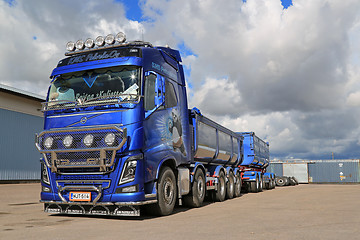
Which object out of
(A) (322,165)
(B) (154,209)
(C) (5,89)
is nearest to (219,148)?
(B) (154,209)

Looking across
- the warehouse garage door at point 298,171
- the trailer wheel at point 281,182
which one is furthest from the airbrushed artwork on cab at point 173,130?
the warehouse garage door at point 298,171

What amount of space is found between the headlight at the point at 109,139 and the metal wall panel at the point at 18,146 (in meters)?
22.3

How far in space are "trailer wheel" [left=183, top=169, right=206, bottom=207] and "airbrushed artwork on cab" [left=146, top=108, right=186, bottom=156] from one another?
4.66 feet

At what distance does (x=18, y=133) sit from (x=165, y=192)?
2304 centimetres

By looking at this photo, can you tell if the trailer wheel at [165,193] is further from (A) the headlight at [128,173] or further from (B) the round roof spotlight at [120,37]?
(B) the round roof spotlight at [120,37]

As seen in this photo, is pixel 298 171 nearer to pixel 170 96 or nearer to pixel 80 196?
pixel 170 96

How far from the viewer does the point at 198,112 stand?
11.2 meters

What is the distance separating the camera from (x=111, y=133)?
680 cm

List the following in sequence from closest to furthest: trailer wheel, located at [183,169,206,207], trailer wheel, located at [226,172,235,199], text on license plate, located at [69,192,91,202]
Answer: text on license plate, located at [69,192,91,202] → trailer wheel, located at [183,169,206,207] → trailer wheel, located at [226,172,235,199]

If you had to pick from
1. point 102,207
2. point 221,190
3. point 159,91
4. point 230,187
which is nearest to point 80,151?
point 102,207

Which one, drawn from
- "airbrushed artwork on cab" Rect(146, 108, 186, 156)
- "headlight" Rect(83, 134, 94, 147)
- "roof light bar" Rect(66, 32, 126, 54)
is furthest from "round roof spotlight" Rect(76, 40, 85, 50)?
"headlight" Rect(83, 134, 94, 147)

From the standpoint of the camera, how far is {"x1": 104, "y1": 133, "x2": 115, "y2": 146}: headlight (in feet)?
22.3

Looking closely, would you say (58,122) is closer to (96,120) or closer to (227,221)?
(96,120)

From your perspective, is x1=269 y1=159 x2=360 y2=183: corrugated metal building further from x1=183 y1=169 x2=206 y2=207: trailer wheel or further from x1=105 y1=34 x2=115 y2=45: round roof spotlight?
x1=105 y1=34 x2=115 y2=45: round roof spotlight
